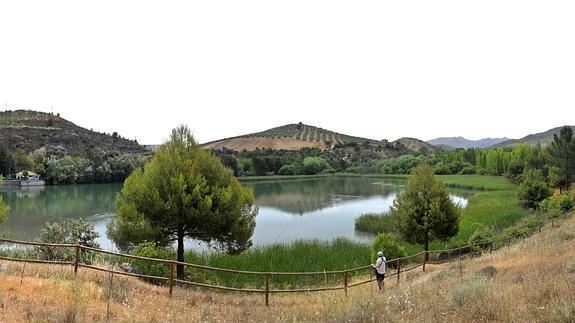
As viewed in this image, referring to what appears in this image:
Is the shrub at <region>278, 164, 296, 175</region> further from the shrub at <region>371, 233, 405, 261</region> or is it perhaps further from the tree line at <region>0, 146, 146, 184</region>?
the shrub at <region>371, 233, 405, 261</region>

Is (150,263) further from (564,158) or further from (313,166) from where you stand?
(313,166)

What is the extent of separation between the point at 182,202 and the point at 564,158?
56000 millimetres

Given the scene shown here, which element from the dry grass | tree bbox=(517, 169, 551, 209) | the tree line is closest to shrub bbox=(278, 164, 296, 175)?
the tree line

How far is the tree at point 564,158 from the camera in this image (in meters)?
59.7

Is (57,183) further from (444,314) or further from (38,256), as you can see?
(444,314)

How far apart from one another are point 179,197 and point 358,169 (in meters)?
Answer: 152

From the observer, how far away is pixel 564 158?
198ft

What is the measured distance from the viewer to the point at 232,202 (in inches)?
914

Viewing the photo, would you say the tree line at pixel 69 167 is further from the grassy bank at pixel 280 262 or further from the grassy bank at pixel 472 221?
the grassy bank at pixel 280 262

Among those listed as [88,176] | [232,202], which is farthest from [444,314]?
[88,176]

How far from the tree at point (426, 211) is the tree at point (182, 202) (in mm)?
11253

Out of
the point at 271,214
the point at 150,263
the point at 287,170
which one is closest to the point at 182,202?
the point at 150,263

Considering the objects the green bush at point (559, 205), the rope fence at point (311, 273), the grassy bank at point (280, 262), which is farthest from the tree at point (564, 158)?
the grassy bank at point (280, 262)

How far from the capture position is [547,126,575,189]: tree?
196 ft
